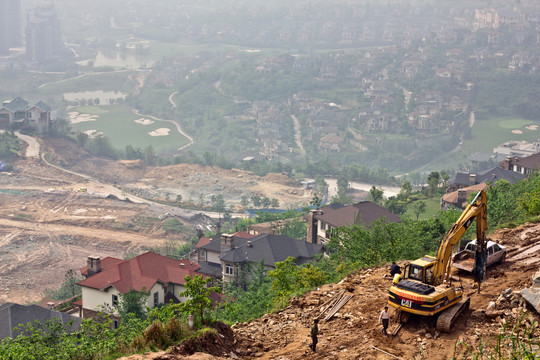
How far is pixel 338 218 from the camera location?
1364 inches

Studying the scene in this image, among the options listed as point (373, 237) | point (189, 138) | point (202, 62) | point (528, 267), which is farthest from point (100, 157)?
point (202, 62)

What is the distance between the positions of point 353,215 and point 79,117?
93849 millimetres

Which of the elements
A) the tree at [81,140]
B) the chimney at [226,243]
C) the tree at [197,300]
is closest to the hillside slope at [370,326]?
the tree at [197,300]

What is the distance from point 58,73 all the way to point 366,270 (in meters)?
151

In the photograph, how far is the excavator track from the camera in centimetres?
1143

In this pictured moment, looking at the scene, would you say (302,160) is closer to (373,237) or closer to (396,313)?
(373,237)

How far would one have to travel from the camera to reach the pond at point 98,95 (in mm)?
137625

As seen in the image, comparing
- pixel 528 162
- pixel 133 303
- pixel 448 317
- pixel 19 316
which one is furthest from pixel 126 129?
pixel 448 317

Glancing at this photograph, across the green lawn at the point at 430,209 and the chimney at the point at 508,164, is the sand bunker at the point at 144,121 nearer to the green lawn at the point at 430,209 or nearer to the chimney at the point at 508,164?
the green lawn at the point at 430,209

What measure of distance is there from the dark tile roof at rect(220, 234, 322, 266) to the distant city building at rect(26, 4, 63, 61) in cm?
14520

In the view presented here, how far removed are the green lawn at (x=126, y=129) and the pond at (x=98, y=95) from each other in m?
10.8

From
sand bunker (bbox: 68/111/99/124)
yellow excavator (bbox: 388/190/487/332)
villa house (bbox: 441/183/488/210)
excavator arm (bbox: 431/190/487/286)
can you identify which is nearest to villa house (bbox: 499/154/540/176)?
villa house (bbox: 441/183/488/210)

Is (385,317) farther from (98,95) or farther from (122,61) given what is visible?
(122,61)

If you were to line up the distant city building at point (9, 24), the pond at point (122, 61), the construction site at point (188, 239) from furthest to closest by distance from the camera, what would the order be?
the pond at point (122, 61) < the distant city building at point (9, 24) < the construction site at point (188, 239)
